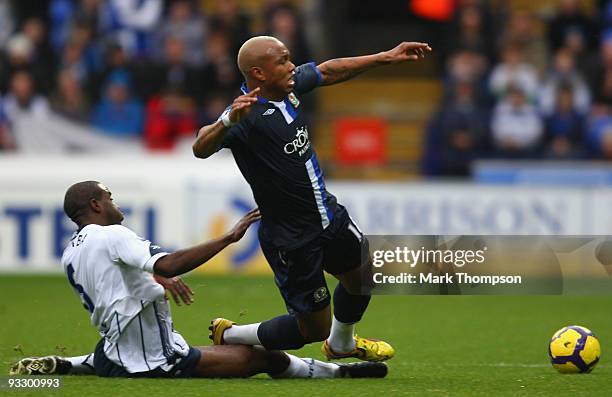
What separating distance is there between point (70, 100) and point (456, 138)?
502 centimetres

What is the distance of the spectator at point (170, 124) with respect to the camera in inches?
660

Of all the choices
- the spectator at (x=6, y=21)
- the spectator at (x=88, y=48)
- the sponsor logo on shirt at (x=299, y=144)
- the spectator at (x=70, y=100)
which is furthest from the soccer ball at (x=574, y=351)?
the spectator at (x=6, y=21)

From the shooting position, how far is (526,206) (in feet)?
49.8

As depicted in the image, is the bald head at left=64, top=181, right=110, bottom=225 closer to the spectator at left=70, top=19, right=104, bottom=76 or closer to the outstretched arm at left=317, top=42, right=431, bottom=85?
the outstretched arm at left=317, top=42, right=431, bottom=85

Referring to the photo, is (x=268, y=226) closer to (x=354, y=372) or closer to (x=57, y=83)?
(x=354, y=372)

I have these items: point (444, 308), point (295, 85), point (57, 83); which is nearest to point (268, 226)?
point (295, 85)

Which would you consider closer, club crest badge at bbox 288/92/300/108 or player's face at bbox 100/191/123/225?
player's face at bbox 100/191/123/225

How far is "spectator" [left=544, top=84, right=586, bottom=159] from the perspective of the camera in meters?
16.5

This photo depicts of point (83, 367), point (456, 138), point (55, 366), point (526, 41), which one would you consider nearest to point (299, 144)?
point (83, 367)

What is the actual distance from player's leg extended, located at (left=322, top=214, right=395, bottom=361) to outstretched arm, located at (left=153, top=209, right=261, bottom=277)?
0.91 metres

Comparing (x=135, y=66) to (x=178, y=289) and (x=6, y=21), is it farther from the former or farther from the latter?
(x=178, y=289)

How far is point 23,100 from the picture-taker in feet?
56.4

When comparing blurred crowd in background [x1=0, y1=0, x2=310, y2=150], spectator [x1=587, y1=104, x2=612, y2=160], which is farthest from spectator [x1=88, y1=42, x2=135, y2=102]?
spectator [x1=587, y1=104, x2=612, y2=160]

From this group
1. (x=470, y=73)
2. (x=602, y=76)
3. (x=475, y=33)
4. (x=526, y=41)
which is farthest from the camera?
(x=526, y=41)
